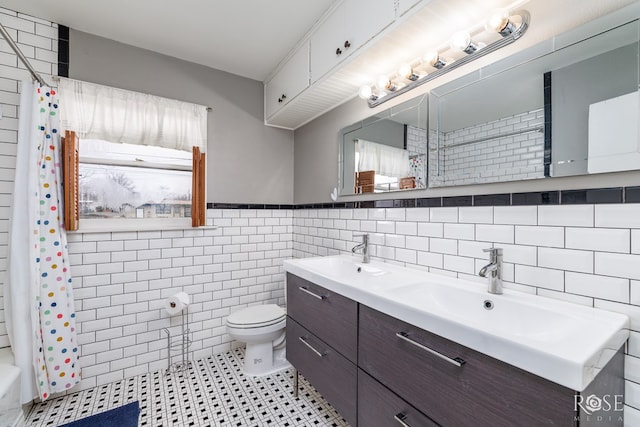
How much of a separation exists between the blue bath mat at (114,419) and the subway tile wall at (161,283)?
0.40m

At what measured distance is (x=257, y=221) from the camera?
A: 9.13 ft

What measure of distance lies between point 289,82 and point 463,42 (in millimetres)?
1404

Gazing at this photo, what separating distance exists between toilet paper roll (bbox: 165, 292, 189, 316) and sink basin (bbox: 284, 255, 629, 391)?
45.0 inches

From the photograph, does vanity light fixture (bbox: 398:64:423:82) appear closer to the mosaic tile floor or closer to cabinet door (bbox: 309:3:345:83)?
cabinet door (bbox: 309:3:345:83)

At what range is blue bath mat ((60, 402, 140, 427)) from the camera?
170 centimetres

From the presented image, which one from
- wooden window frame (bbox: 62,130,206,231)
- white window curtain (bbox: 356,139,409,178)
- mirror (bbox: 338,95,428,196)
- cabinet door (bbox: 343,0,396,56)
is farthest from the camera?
wooden window frame (bbox: 62,130,206,231)

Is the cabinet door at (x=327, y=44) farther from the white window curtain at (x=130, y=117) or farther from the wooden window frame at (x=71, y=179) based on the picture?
the wooden window frame at (x=71, y=179)

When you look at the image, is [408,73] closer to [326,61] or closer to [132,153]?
[326,61]

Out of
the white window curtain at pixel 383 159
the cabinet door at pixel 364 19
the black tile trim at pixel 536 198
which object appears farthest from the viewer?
the white window curtain at pixel 383 159

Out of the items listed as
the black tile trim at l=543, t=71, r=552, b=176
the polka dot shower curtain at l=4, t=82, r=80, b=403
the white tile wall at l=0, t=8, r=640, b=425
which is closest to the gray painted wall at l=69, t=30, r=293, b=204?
the white tile wall at l=0, t=8, r=640, b=425

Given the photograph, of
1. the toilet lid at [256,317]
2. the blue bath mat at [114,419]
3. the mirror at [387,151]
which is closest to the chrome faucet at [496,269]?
the mirror at [387,151]

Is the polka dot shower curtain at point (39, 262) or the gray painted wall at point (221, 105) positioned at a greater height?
the gray painted wall at point (221, 105)

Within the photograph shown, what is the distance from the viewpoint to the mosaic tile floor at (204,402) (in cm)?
175

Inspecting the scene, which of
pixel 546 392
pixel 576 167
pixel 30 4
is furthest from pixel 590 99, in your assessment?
pixel 30 4
